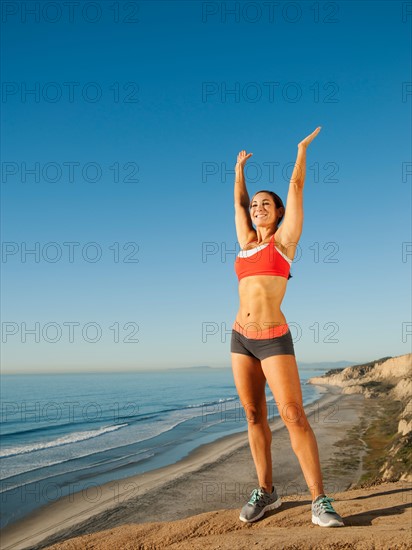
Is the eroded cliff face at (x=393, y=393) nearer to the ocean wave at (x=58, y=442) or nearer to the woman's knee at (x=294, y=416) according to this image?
the woman's knee at (x=294, y=416)

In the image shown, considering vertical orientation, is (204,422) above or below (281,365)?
below

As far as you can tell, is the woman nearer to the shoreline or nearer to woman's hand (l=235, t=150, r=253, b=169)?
woman's hand (l=235, t=150, r=253, b=169)

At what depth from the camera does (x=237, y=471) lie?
51.5 feet

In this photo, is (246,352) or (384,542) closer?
(384,542)

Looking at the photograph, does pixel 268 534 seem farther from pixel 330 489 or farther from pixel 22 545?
pixel 330 489

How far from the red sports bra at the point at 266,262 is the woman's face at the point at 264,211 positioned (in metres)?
0.24

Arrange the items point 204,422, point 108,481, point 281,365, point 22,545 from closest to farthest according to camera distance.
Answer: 1. point 281,365
2. point 22,545
3. point 108,481
4. point 204,422

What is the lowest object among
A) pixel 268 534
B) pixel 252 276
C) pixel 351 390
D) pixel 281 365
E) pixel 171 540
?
pixel 351 390

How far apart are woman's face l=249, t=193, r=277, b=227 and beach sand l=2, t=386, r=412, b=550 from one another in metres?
2.99

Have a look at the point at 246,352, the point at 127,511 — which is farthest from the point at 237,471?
the point at 246,352

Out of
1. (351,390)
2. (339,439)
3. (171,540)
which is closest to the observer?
(171,540)

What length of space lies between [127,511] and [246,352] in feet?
29.2

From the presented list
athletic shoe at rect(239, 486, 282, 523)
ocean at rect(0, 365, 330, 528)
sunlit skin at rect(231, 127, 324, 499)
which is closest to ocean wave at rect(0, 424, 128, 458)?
ocean at rect(0, 365, 330, 528)

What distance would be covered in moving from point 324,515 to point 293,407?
1121mm
